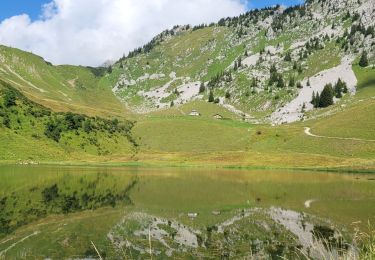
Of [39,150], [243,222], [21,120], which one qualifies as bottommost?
[243,222]

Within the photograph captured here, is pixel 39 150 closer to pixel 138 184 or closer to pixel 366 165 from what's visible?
pixel 138 184

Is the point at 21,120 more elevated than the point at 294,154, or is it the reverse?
the point at 21,120

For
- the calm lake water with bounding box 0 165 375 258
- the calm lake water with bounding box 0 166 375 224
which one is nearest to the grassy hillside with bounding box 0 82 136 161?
the calm lake water with bounding box 0 165 375 258

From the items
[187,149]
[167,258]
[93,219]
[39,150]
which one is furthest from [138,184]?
[187,149]

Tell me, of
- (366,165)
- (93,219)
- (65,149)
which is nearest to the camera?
(93,219)

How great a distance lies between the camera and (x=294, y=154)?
124 m

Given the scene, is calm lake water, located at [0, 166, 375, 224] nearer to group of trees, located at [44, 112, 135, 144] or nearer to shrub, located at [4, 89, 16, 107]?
group of trees, located at [44, 112, 135, 144]

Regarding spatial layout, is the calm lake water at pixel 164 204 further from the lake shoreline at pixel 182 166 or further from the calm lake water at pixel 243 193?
the lake shoreline at pixel 182 166

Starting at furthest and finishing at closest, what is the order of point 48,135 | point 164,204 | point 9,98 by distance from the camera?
1. point 9,98
2. point 48,135
3. point 164,204

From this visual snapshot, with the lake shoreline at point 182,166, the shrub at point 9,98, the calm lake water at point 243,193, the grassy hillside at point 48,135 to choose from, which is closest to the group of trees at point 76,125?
the grassy hillside at point 48,135

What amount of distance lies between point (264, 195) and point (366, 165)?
54041 millimetres

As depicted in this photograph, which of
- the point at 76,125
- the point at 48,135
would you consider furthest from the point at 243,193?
the point at 76,125

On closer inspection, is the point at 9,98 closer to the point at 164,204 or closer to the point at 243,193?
the point at 243,193

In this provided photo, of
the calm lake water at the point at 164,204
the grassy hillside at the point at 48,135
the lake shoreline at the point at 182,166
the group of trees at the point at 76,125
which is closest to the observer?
the calm lake water at the point at 164,204
